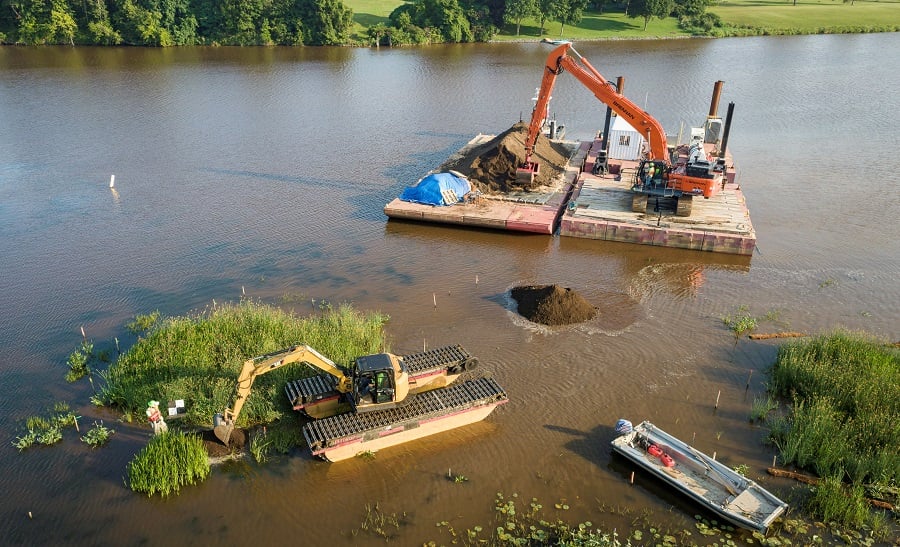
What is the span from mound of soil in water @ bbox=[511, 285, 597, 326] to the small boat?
5.43 m

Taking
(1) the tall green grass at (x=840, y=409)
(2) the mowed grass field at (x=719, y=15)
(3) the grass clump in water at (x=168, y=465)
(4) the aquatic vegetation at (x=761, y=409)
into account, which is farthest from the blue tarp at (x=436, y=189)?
(2) the mowed grass field at (x=719, y=15)

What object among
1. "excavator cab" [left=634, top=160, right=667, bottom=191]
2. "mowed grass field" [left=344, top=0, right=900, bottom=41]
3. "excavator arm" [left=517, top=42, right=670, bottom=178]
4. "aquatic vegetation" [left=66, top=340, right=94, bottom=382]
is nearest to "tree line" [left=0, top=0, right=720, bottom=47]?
"mowed grass field" [left=344, top=0, right=900, bottom=41]

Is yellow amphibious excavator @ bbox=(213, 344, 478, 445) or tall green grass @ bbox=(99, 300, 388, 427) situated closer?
yellow amphibious excavator @ bbox=(213, 344, 478, 445)

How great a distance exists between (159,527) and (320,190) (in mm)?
20978

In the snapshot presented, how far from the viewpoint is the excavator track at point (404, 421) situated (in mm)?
14266

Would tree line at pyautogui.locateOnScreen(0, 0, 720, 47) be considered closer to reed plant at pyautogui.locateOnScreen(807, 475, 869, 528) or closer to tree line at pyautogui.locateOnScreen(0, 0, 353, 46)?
tree line at pyautogui.locateOnScreen(0, 0, 353, 46)

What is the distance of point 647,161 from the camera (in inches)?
1065

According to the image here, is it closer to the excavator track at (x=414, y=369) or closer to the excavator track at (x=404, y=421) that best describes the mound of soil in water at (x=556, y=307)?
the excavator track at (x=414, y=369)

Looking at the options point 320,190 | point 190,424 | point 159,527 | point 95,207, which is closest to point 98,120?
point 95,207

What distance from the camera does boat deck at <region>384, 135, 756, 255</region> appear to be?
82.8 feet

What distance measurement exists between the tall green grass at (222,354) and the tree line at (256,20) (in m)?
62.7

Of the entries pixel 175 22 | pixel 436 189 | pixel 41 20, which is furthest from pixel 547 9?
pixel 436 189

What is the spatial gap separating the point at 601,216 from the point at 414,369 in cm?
1344

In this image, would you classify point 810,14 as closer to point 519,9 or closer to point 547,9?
point 547,9
